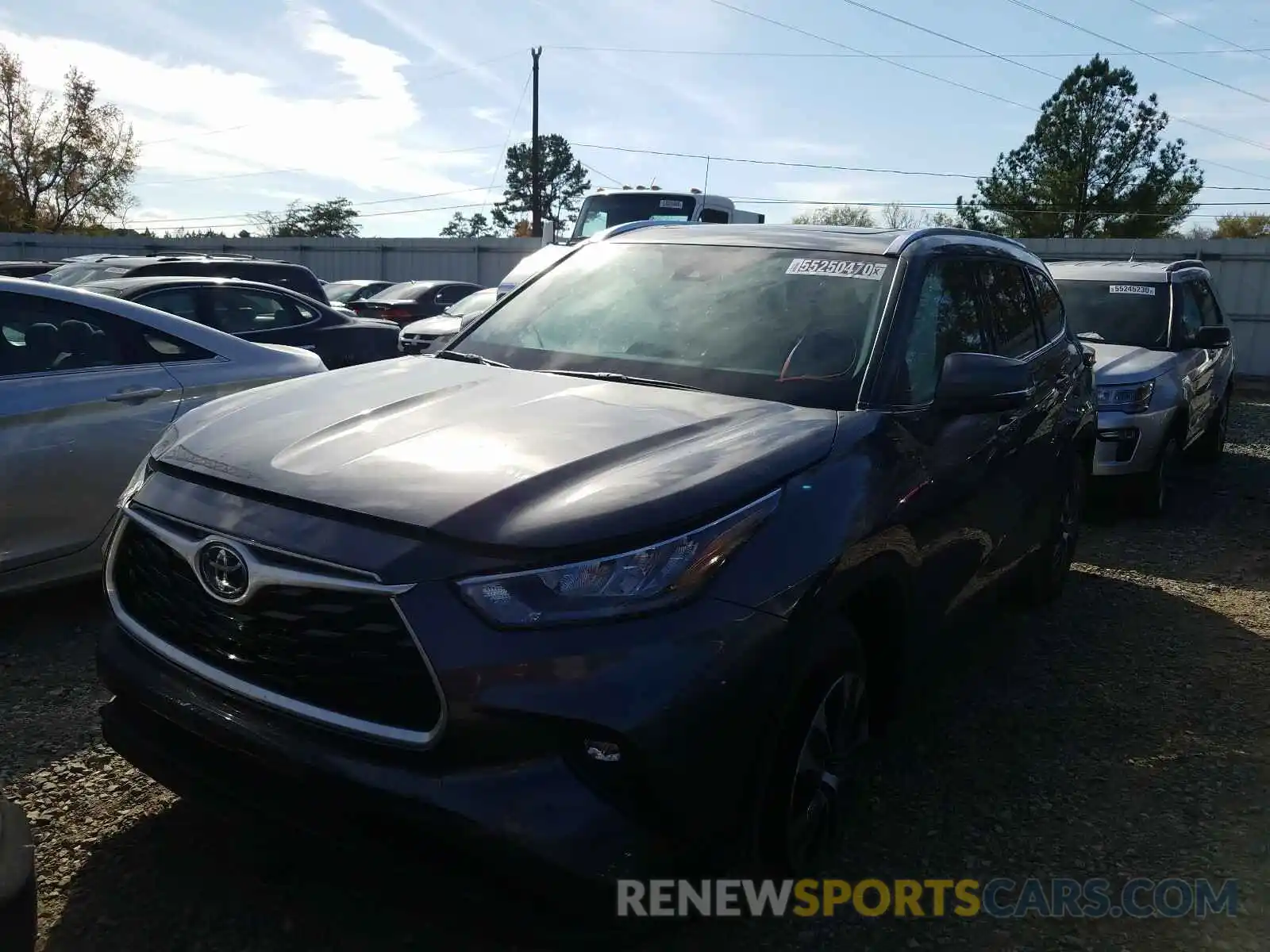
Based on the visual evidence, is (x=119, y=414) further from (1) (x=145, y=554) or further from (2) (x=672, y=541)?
(2) (x=672, y=541)

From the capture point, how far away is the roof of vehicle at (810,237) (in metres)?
3.65

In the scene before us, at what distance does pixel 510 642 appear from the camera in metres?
2.02

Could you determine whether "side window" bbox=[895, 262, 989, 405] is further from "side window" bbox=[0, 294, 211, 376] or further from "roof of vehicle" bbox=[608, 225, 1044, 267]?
"side window" bbox=[0, 294, 211, 376]

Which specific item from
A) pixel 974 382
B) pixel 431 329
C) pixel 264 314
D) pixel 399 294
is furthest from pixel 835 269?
pixel 399 294

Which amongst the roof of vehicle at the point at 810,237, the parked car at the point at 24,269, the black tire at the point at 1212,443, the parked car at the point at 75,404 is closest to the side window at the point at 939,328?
the roof of vehicle at the point at 810,237

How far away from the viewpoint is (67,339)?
4523mm

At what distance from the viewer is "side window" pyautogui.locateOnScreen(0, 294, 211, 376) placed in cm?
434

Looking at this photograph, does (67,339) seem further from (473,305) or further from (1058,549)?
(473,305)

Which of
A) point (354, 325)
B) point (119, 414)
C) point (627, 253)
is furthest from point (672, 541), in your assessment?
point (354, 325)

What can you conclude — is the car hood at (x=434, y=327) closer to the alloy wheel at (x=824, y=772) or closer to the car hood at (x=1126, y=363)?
the car hood at (x=1126, y=363)

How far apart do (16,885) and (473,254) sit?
2655cm

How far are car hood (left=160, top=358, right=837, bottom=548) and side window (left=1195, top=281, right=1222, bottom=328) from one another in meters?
8.08

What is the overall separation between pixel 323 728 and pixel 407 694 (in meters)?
0.22

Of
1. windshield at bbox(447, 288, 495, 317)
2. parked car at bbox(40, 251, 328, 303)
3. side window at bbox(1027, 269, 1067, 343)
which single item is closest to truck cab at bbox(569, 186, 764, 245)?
windshield at bbox(447, 288, 495, 317)
